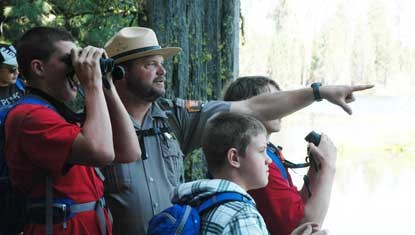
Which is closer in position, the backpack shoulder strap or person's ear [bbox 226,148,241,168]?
the backpack shoulder strap

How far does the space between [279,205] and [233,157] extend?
0.37 metres

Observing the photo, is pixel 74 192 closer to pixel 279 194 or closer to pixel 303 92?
pixel 279 194

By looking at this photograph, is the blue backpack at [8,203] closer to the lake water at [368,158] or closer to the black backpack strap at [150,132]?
the black backpack strap at [150,132]

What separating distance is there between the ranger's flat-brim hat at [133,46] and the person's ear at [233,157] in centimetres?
76

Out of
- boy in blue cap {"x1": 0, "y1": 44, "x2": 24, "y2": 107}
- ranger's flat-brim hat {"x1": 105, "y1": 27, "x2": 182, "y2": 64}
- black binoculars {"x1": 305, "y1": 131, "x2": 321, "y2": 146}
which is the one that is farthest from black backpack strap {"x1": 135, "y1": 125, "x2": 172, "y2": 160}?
boy in blue cap {"x1": 0, "y1": 44, "x2": 24, "y2": 107}

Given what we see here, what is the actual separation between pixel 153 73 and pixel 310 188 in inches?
32.7

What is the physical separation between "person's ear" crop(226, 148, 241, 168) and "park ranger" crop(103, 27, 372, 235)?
0.50 metres

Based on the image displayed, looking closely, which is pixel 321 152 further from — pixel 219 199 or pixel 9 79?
pixel 9 79

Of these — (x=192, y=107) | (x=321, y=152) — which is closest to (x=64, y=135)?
(x=192, y=107)

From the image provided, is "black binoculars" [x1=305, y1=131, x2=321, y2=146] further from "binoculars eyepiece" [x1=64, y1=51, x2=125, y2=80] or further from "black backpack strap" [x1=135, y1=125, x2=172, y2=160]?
"binoculars eyepiece" [x1=64, y1=51, x2=125, y2=80]

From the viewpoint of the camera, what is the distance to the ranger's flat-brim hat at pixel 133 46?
237 cm

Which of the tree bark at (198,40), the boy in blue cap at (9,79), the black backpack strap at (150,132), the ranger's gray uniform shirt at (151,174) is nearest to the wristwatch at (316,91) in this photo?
the ranger's gray uniform shirt at (151,174)

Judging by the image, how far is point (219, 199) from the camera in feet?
5.40

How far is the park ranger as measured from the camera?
2.17 m
